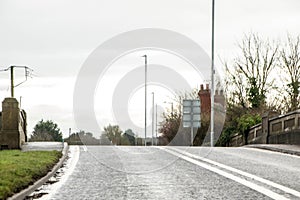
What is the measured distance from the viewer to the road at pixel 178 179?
397 inches

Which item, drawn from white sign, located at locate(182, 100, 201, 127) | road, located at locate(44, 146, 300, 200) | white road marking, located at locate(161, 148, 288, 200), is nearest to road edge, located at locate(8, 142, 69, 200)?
road, located at locate(44, 146, 300, 200)

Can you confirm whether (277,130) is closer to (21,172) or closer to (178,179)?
(178,179)

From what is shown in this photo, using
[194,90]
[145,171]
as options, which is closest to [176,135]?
[194,90]

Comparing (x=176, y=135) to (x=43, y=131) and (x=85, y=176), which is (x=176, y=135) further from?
(x=43, y=131)

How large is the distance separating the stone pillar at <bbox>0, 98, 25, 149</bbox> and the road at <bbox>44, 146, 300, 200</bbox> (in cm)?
437

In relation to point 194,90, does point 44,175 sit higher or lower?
lower

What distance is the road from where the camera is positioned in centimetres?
1009

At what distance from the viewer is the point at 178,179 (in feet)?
40.2

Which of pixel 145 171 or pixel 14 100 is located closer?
pixel 145 171

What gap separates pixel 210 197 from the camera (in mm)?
9727

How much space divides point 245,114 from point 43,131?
7445 centimetres

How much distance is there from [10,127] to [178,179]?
10.6m

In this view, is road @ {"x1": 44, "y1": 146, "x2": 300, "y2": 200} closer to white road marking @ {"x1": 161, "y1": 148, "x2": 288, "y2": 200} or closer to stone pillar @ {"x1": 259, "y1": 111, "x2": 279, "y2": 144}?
white road marking @ {"x1": 161, "y1": 148, "x2": 288, "y2": 200}

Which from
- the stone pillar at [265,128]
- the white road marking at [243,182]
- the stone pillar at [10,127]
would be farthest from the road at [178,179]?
the stone pillar at [265,128]
